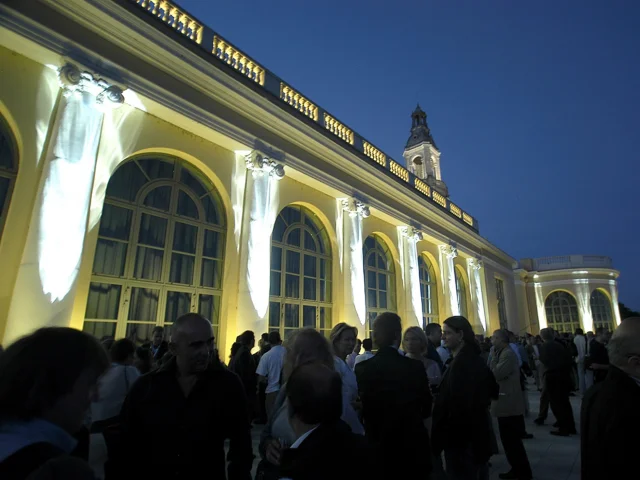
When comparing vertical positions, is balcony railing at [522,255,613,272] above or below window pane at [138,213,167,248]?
above

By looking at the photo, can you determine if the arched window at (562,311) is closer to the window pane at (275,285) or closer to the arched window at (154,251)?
the window pane at (275,285)

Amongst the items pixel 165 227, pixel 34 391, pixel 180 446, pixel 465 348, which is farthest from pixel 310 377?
pixel 165 227

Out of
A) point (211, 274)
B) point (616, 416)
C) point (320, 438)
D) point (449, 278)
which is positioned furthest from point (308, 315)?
point (320, 438)

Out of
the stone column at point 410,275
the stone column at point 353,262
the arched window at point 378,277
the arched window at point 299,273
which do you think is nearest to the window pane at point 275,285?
the arched window at point 299,273

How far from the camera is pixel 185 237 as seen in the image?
8156 millimetres

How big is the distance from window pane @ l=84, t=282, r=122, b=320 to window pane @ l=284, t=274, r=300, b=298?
14.2 feet

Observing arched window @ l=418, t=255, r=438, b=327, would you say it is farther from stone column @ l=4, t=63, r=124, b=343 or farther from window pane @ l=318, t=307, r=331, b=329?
stone column @ l=4, t=63, r=124, b=343

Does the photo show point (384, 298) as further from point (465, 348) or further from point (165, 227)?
point (465, 348)

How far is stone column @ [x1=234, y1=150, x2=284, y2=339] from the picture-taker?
27.0 feet

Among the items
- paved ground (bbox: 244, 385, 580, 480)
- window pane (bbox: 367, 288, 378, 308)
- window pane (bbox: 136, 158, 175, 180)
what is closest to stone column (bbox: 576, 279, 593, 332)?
window pane (bbox: 367, 288, 378, 308)

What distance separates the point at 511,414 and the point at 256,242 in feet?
20.1

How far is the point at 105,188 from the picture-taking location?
675 cm

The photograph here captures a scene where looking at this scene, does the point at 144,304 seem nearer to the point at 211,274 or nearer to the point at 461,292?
the point at 211,274

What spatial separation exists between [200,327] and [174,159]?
711cm
